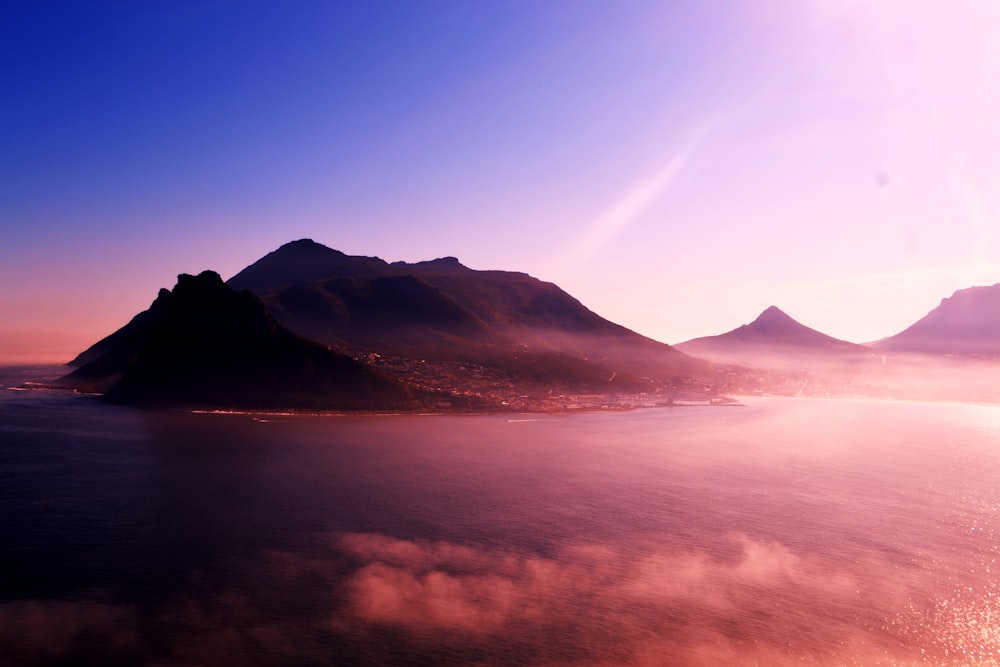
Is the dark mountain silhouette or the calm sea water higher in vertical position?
the dark mountain silhouette

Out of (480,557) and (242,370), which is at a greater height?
(242,370)

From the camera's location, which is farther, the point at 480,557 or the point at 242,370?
the point at 242,370

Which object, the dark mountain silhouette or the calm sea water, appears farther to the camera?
the dark mountain silhouette

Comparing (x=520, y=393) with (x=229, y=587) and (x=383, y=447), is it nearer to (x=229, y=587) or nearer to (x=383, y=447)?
(x=383, y=447)
